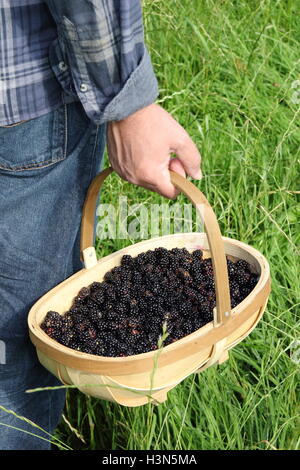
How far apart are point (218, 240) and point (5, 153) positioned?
41 cm

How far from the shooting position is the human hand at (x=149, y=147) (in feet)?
3.88

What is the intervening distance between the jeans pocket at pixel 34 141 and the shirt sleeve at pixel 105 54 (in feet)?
0.39

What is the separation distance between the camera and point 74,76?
118 centimetres

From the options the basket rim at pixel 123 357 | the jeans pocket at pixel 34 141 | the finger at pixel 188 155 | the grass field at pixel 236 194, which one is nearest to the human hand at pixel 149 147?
the finger at pixel 188 155

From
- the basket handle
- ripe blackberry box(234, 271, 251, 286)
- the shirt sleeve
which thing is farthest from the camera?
ripe blackberry box(234, 271, 251, 286)

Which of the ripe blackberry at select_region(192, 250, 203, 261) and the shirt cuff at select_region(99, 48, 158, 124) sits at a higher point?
the shirt cuff at select_region(99, 48, 158, 124)

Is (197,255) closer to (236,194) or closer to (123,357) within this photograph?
(123,357)

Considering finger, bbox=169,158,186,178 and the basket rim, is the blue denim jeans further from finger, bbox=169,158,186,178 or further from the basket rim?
finger, bbox=169,158,186,178

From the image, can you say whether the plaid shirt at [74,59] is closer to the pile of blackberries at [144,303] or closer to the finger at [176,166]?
the finger at [176,166]

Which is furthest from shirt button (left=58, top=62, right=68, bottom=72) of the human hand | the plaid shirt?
the human hand

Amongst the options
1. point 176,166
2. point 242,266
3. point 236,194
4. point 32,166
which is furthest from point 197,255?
point 236,194

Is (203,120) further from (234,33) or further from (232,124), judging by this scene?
(234,33)

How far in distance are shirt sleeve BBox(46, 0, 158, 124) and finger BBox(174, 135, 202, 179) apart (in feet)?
0.30

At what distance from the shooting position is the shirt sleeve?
1107mm
